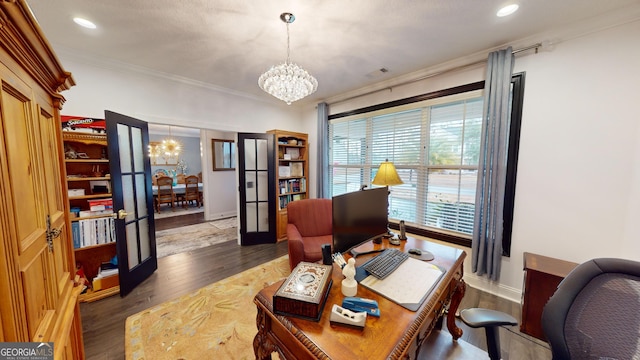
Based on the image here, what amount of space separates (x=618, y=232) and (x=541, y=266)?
65 centimetres

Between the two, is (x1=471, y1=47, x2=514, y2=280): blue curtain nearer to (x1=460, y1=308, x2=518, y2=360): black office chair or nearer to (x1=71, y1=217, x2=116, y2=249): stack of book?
(x1=460, y1=308, x2=518, y2=360): black office chair

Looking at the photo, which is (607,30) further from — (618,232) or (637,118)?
(618,232)

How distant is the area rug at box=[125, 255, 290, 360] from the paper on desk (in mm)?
1180

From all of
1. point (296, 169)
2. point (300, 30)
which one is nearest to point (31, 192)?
point (300, 30)

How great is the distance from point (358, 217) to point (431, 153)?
1789 millimetres

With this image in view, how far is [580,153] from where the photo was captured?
183 cm

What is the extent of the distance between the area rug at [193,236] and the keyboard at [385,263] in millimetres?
3245

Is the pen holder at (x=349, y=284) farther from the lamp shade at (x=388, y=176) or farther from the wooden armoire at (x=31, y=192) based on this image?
the lamp shade at (x=388, y=176)

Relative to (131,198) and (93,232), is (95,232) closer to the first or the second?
(93,232)

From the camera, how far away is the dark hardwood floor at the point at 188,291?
1.64 metres

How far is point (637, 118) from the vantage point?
64.4 inches

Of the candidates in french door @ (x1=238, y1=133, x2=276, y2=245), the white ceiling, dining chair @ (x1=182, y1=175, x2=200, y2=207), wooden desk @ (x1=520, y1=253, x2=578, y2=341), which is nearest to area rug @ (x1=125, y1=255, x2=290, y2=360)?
french door @ (x1=238, y1=133, x2=276, y2=245)

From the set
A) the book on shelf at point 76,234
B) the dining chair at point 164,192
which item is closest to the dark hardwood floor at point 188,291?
the book on shelf at point 76,234

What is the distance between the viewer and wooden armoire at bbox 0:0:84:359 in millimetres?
588
